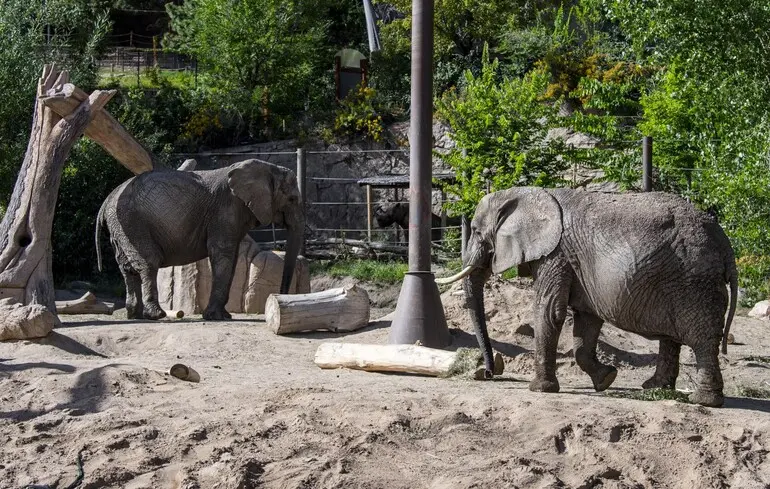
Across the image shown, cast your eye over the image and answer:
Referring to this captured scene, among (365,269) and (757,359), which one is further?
(365,269)

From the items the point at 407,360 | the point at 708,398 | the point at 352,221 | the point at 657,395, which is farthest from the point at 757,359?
the point at 352,221

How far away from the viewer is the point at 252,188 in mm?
13961

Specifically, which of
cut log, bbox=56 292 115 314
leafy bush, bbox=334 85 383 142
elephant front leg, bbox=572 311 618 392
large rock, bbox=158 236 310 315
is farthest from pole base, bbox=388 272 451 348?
leafy bush, bbox=334 85 383 142

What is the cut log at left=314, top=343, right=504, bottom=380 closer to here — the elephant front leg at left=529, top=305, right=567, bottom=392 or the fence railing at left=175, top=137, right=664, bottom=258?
the elephant front leg at left=529, top=305, right=567, bottom=392

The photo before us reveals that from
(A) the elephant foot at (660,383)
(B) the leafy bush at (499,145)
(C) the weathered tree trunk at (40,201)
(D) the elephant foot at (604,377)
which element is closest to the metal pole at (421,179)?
(D) the elephant foot at (604,377)

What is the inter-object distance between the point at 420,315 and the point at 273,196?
446 centimetres

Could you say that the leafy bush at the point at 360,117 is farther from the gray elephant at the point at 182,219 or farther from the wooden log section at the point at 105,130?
the gray elephant at the point at 182,219

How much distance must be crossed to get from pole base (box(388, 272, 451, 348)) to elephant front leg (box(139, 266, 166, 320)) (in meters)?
4.24

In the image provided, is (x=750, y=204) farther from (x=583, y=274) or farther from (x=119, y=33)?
(x=119, y=33)

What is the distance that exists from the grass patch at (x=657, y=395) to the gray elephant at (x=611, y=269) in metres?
0.22

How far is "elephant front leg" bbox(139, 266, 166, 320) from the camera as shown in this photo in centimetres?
1364

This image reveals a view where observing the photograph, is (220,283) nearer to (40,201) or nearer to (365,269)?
(40,201)

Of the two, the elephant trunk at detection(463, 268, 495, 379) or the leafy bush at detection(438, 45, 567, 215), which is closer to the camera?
the elephant trunk at detection(463, 268, 495, 379)

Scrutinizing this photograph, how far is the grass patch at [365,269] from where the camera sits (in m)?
19.4
